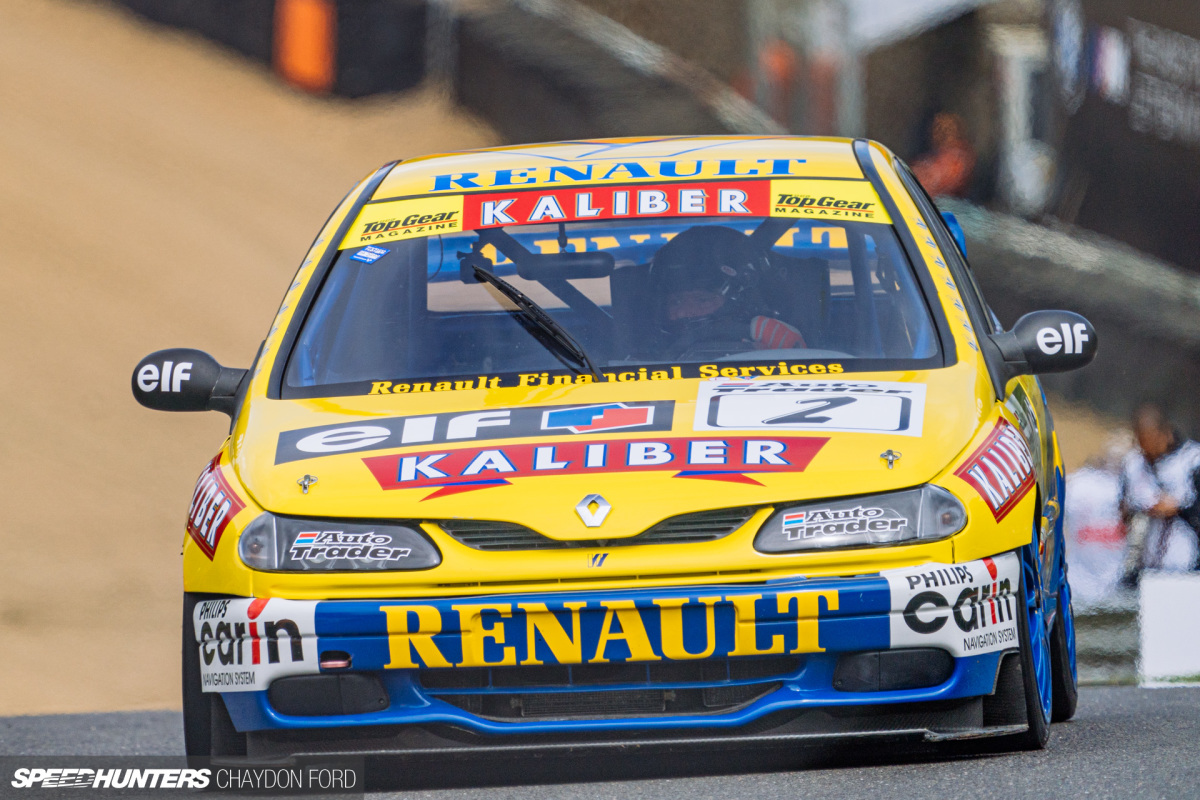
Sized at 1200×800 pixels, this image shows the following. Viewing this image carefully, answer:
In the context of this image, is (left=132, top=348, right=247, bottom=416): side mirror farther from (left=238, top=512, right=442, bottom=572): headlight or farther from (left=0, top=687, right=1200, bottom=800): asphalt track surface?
(left=0, top=687, right=1200, bottom=800): asphalt track surface

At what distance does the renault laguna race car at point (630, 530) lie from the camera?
14.4 ft

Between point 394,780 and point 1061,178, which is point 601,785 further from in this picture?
point 1061,178

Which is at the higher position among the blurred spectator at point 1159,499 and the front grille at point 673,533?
the front grille at point 673,533

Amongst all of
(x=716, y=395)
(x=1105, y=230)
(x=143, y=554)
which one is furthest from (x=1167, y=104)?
(x=716, y=395)

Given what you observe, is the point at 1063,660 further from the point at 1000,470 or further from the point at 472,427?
the point at 472,427

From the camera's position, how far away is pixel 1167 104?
14820 mm

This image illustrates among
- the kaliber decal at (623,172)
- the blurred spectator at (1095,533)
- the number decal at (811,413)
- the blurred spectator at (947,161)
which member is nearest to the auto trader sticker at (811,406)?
the number decal at (811,413)

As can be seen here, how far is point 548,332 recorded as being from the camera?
5.26 meters

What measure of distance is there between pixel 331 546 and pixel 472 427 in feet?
1.50

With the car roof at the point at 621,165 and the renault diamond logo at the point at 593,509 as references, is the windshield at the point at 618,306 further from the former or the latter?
the renault diamond logo at the point at 593,509

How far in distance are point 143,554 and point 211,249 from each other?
21.9 ft

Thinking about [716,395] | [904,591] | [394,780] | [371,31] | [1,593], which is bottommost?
[1,593]

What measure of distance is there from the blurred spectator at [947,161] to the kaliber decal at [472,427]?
13.4 meters

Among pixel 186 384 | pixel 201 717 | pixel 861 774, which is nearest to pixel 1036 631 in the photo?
pixel 861 774
